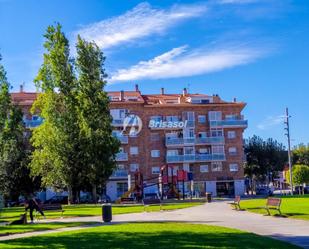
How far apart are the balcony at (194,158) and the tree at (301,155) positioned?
32598 mm

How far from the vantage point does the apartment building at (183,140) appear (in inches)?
3221

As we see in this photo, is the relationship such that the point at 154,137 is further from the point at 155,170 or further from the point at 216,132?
the point at 216,132

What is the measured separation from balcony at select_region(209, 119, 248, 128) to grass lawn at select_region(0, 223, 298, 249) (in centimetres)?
6618

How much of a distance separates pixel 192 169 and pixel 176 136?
19.7 feet

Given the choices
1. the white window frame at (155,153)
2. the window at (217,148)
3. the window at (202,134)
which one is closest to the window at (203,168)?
the window at (217,148)

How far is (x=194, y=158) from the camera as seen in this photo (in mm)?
81125

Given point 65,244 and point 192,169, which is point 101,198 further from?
point 65,244

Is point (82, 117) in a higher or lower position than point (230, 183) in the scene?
higher

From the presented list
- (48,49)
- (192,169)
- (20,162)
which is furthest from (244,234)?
(192,169)

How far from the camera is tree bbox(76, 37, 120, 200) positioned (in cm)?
5581

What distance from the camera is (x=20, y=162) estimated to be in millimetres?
67375

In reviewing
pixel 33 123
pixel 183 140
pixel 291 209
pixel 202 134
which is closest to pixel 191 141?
pixel 183 140

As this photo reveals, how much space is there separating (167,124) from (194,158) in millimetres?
7163

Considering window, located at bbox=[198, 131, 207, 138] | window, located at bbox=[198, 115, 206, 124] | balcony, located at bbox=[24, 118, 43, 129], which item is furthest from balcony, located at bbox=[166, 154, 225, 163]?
balcony, located at bbox=[24, 118, 43, 129]
